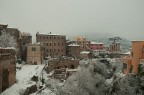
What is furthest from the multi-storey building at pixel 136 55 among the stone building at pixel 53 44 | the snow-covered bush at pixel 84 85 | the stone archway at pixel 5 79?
the stone building at pixel 53 44

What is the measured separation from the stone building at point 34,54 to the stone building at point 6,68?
22331 mm

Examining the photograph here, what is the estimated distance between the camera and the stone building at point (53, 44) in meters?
84.6

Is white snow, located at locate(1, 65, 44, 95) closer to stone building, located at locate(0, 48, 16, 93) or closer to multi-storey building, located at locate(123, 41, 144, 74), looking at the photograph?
stone building, located at locate(0, 48, 16, 93)

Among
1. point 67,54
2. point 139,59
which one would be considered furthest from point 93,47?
point 139,59

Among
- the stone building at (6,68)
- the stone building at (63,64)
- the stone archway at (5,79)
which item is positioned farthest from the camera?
the stone building at (63,64)

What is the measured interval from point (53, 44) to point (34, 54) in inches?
646

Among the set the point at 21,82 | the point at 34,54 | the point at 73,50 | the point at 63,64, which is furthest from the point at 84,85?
the point at 73,50

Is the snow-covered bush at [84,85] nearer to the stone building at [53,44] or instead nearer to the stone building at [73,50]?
the stone building at [53,44]

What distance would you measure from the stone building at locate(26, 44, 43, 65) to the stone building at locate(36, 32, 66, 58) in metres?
12.5

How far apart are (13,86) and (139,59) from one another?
19475 mm

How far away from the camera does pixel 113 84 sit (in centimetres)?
4634

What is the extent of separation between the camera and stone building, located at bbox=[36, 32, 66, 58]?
84.6 metres

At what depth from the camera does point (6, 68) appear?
43.1 meters

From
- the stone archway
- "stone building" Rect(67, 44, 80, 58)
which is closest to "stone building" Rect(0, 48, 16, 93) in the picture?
the stone archway
